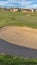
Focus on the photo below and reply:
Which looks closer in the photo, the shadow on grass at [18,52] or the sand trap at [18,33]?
the shadow on grass at [18,52]

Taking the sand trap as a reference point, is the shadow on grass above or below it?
above

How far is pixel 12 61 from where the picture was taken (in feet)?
23.6

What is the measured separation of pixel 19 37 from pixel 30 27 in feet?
6.60

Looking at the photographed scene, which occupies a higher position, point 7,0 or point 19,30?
point 7,0

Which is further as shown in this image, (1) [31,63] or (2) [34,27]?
(2) [34,27]

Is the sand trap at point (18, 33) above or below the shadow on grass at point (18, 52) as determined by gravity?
below

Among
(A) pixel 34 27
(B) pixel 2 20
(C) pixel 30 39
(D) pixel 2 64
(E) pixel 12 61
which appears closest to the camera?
(D) pixel 2 64

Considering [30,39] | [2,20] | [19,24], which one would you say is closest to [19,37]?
[30,39]

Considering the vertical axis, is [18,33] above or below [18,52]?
below

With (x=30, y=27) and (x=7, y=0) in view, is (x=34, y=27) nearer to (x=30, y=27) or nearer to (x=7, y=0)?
(x=30, y=27)

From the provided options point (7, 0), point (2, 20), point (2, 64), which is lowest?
point (2, 20)

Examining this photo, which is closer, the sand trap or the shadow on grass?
the shadow on grass

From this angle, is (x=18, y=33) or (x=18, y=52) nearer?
(x=18, y=52)

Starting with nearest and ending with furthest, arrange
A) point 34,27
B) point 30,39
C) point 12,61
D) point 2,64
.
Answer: point 2,64 → point 12,61 → point 30,39 → point 34,27
